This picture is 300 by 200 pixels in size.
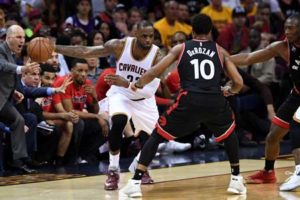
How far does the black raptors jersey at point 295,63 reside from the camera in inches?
327

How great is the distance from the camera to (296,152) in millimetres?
8328

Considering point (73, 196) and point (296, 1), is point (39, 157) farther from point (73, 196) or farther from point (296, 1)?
point (296, 1)

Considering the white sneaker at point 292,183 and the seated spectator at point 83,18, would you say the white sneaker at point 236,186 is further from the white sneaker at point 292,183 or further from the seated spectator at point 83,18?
the seated spectator at point 83,18

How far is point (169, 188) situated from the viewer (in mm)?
8344

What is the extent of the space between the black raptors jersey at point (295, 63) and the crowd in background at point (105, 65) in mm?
1962

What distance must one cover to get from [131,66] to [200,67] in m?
1.25

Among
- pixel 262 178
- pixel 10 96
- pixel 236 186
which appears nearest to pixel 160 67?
pixel 236 186

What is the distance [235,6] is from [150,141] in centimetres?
905

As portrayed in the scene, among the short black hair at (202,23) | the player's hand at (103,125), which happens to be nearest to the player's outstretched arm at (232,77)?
the short black hair at (202,23)

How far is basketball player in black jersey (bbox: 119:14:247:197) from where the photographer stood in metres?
7.66

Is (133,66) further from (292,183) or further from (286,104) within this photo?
(292,183)

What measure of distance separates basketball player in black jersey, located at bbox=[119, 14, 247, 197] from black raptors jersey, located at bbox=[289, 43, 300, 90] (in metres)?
0.85

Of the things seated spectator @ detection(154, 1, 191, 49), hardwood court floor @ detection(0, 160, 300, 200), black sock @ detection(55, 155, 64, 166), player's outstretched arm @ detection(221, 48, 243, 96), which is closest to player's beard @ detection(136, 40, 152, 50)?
player's outstretched arm @ detection(221, 48, 243, 96)

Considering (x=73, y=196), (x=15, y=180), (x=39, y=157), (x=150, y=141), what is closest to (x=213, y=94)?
(x=150, y=141)
